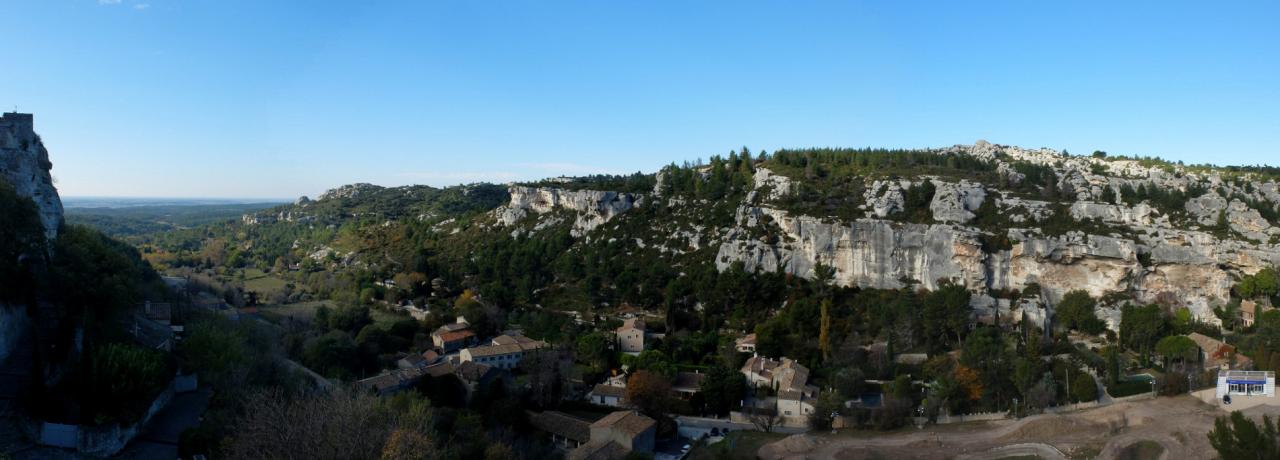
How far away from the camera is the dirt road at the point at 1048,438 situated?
24281 millimetres

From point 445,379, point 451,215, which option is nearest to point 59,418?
point 445,379

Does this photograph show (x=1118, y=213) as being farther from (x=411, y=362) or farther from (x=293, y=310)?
(x=293, y=310)

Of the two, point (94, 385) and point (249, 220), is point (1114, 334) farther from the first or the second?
point (249, 220)

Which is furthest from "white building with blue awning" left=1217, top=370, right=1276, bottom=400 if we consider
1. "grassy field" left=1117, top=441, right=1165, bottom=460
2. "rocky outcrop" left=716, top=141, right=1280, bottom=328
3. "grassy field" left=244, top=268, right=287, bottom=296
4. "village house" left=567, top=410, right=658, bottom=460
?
"grassy field" left=244, top=268, right=287, bottom=296

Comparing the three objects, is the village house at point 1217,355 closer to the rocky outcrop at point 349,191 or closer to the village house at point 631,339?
the village house at point 631,339

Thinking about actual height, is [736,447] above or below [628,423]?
below

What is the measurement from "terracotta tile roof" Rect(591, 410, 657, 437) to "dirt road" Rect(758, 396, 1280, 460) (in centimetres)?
449

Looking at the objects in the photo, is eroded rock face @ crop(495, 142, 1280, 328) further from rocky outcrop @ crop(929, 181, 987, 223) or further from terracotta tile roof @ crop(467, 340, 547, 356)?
terracotta tile roof @ crop(467, 340, 547, 356)

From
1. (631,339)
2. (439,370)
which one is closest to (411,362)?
(439,370)

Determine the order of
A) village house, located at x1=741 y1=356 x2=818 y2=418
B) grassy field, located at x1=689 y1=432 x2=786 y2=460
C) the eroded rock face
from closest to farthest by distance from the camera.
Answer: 1. grassy field, located at x1=689 y1=432 x2=786 y2=460
2. village house, located at x1=741 y1=356 x2=818 y2=418
3. the eroded rock face

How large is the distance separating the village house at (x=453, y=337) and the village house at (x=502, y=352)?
336cm

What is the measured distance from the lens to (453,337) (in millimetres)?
40625

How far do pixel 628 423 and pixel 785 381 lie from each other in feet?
32.3

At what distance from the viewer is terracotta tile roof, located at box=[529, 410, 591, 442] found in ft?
86.9
